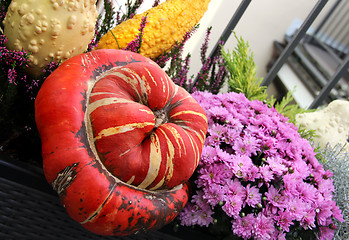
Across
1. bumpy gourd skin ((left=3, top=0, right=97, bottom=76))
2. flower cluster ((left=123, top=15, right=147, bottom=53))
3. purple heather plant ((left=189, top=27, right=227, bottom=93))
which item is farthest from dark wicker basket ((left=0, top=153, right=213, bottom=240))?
purple heather plant ((left=189, top=27, right=227, bottom=93))

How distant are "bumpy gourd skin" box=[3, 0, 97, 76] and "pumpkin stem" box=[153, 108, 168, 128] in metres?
0.25

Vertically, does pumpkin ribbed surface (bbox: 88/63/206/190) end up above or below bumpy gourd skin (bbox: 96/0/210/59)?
below

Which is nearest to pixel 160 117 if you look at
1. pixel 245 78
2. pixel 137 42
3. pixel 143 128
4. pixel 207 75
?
pixel 143 128

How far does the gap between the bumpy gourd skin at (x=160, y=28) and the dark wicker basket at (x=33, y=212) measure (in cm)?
42

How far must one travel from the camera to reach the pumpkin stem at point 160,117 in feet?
2.01

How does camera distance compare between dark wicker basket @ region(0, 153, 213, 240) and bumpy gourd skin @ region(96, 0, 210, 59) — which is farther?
bumpy gourd skin @ region(96, 0, 210, 59)

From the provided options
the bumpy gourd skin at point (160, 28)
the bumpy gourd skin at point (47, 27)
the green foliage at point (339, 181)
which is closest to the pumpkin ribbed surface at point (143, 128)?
the bumpy gourd skin at point (47, 27)

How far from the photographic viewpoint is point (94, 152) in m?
0.53

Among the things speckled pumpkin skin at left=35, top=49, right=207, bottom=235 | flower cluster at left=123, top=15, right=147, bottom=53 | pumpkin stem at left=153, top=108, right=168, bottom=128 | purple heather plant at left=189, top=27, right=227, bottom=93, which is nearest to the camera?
speckled pumpkin skin at left=35, top=49, right=207, bottom=235

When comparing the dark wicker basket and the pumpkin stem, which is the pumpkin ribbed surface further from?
the dark wicker basket

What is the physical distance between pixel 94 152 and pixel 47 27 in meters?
0.29

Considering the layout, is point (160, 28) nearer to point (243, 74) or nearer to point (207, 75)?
point (207, 75)

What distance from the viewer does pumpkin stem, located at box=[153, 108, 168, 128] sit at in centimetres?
61

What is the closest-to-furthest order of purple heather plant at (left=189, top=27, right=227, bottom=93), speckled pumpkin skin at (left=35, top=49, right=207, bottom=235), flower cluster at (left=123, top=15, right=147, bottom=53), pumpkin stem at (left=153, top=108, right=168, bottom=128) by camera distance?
speckled pumpkin skin at (left=35, top=49, right=207, bottom=235), pumpkin stem at (left=153, top=108, right=168, bottom=128), flower cluster at (left=123, top=15, right=147, bottom=53), purple heather plant at (left=189, top=27, right=227, bottom=93)
